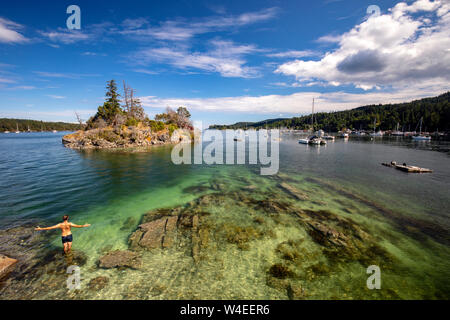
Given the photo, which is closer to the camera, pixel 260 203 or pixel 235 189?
pixel 260 203

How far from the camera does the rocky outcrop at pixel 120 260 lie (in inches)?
368

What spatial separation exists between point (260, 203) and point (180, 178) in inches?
566

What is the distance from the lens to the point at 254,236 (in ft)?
40.0

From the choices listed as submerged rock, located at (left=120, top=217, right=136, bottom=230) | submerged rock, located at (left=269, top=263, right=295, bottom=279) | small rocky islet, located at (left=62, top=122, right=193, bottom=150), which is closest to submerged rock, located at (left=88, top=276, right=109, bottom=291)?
submerged rock, located at (left=120, top=217, right=136, bottom=230)

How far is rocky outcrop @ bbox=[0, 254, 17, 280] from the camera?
8.48 meters

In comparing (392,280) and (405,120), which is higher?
(405,120)

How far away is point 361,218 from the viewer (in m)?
14.7

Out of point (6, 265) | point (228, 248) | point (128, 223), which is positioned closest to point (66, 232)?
point (6, 265)

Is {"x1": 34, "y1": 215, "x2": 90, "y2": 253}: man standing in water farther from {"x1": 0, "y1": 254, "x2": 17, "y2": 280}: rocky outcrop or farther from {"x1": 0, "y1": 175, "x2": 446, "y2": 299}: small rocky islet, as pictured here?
{"x1": 0, "y1": 254, "x2": 17, "y2": 280}: rocky outcrop

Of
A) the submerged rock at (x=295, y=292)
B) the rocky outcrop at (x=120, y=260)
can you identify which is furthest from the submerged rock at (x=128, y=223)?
the submerged rock at (x=295, y=292)
